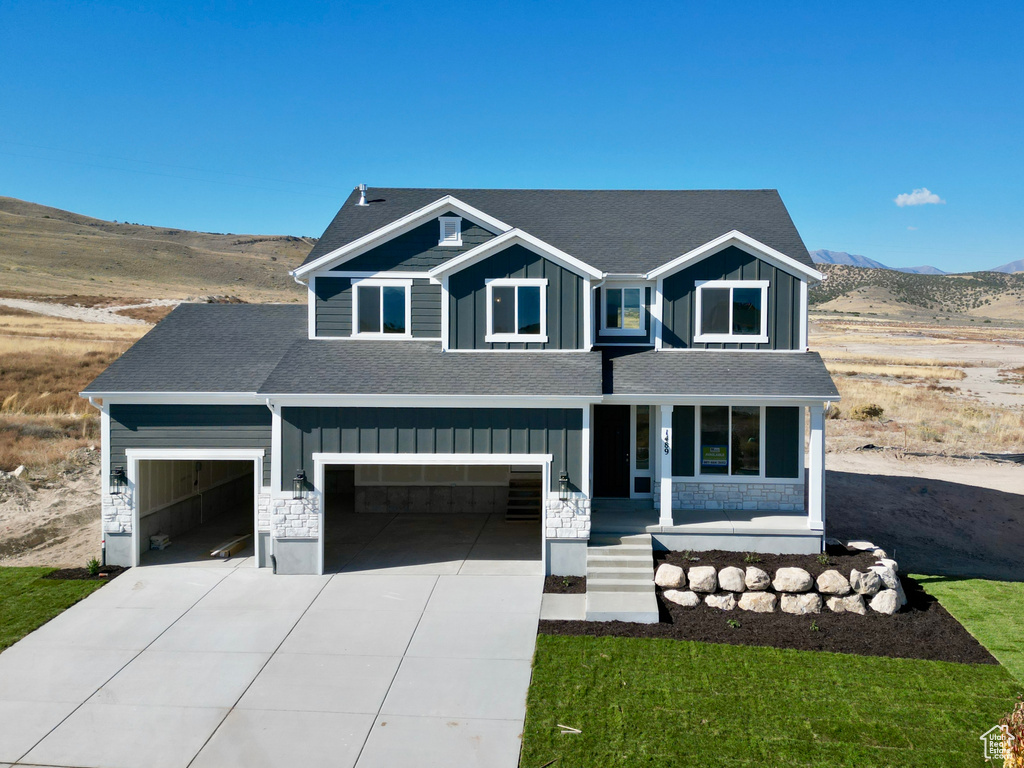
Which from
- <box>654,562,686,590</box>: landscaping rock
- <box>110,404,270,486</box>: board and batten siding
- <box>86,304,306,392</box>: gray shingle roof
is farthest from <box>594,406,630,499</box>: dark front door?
<box>86,304,306,392</box>: gray shingle roof

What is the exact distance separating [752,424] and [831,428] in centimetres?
1654

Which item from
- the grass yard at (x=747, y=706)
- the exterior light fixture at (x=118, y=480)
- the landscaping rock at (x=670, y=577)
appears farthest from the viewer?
the exterior light fixture at (x=118, y=480)

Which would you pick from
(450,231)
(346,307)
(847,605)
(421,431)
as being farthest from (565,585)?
(450,231)

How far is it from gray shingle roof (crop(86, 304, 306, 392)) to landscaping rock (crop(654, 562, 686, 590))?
8369mm

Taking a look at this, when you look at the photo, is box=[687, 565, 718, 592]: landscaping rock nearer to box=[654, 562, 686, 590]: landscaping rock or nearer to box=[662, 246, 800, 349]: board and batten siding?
box=[654, 562, 686, 590]: landscaping rock

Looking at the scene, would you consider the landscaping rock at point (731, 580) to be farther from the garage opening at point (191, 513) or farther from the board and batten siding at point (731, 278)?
the garage opening at point (191, 513)

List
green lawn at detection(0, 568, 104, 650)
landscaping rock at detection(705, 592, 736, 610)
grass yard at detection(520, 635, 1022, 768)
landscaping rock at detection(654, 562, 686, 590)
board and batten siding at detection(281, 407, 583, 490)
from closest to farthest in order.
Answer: grass yard at detection(520, 635, 1022, 768) < green lawn at detection(0, 568, 104, 650) < landscaping rock at detection(705, 592, 736, 610) < landscaping rock at detection(654, 562, 686, 590) < board and batten siding at detection(281, 407, 583, 490)

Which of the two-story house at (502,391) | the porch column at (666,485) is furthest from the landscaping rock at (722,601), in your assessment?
the porch column at (666,485)

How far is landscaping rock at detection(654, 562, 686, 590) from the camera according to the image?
492 inches

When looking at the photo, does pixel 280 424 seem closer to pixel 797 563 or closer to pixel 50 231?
pixel 797 563

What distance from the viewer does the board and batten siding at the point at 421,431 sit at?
13.5m

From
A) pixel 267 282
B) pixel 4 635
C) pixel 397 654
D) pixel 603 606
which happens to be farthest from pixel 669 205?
pixel 267 282

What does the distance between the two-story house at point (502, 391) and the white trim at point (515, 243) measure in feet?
0.16

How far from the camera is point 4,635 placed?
11.1 m
